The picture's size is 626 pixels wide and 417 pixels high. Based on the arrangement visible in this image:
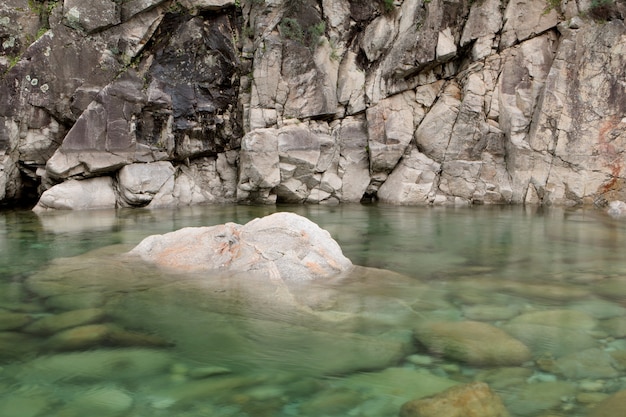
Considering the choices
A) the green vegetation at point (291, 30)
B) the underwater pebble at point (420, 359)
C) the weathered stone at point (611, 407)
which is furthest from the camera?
the green vegetation at point (291, 30)

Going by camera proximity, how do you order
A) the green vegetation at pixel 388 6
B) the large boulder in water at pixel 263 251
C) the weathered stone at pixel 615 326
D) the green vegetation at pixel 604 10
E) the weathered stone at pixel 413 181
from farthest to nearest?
the green vegetation at pixel 388 6
the weathered stone at pixel 413 181
the green vegetation at pixel 604 10
the large boulder in water at pixel 263 251
the weathered stone at pixel 615 326

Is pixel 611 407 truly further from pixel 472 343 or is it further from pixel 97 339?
pixel 97 339

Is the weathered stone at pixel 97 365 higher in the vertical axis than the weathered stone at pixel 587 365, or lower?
higher

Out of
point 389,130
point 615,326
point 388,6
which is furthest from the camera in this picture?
point 388,6

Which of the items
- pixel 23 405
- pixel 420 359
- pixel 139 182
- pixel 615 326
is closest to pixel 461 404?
pixel 420 359

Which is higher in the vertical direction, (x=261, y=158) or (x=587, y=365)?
(x=261, y=158)

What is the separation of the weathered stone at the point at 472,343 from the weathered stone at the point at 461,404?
1.74ft

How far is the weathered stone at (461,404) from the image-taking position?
9.12 feet

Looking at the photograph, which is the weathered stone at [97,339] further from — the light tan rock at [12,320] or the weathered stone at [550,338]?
the weathered stone at [550,338]

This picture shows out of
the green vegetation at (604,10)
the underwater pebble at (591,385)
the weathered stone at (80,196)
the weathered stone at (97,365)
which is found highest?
the green vegetation at (604,10)

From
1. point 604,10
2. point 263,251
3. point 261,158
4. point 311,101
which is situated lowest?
point 263,251

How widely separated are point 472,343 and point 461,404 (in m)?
1.05

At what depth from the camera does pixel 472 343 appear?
3801 mm

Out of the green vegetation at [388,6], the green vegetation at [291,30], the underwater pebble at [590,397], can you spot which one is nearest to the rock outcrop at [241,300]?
the underwater pebble at [590,397]
